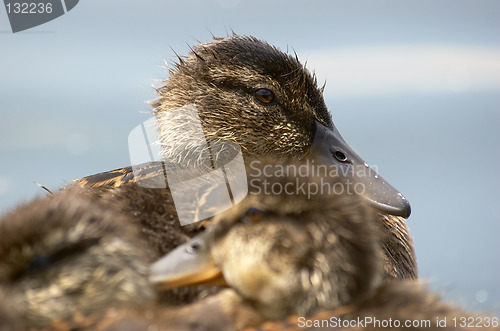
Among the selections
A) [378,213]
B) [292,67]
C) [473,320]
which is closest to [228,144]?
[292,67]

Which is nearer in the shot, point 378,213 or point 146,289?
point 146,289

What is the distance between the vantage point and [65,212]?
0.93m

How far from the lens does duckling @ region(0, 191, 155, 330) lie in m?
0.88

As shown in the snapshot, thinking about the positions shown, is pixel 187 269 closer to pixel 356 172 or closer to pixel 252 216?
pixel 252 216

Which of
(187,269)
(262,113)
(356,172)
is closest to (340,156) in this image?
(356,172)

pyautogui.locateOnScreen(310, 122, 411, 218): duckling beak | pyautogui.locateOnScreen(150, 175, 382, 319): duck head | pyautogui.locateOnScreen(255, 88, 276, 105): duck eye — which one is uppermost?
pyautogui.locateOnScreen(255, 88, 276, 105): duck eye

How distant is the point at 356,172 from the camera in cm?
184

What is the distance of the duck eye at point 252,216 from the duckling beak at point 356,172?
690mm

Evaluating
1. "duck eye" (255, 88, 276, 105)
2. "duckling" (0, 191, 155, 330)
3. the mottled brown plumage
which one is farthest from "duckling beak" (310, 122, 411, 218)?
"duckling" (0, 191, 155, 330)

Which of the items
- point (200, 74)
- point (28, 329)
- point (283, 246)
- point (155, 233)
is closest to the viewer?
point (28, 329)

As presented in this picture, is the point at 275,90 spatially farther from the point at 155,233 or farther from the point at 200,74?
the point at 155,233

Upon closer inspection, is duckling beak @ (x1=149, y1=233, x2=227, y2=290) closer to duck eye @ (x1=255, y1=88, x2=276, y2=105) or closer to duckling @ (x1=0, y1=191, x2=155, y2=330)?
duckling @ (x1=0, y1=191, x2=155, y2=330)

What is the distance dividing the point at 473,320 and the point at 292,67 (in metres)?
1.13

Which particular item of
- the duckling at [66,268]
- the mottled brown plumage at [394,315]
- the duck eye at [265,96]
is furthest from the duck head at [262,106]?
the duckling at [66,268]
